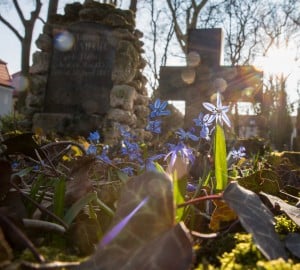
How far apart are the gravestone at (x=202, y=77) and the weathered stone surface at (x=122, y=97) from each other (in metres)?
0.93

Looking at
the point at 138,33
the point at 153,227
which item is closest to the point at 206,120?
the point at 153,227

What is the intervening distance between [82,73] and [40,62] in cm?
122

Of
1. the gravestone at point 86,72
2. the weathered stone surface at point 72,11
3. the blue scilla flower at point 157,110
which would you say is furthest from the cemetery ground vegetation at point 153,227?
the weathered stone surface at point 72,11

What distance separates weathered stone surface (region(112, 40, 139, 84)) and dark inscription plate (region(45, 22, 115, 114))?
8.7 inches

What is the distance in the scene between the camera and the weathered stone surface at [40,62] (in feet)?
34.1

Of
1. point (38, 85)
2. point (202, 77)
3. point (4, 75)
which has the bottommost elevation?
point (38, 85)

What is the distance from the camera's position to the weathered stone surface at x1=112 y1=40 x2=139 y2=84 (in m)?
9.63

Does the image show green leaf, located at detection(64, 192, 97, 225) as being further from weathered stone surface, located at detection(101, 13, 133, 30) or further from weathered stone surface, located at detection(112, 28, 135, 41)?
weathered stone surface, located at detection(101, 13, 133, 30)

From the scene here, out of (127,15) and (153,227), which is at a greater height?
(127,15)

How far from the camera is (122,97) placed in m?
9.38

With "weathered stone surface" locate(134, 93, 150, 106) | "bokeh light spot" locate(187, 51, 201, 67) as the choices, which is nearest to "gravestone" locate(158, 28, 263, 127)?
"bokeh light spot" locate(187, 51, 201, 67)

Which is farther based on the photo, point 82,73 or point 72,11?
point 72,11

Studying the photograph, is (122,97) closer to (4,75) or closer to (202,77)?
(202,77)

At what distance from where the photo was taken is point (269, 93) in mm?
32531
